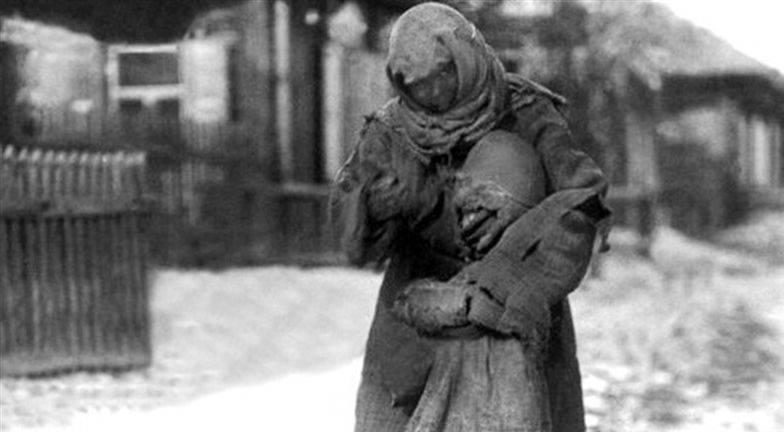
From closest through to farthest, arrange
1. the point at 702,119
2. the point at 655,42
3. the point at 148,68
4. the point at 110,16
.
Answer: the point at 110,16 < the point at 148,68 < the point at 655,42 < the point at 702,119

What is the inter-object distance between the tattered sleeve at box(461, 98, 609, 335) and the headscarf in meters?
0.26

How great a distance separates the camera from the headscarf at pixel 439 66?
11.9ft

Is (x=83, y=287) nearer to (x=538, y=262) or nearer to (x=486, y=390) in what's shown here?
(x=486, y=390)

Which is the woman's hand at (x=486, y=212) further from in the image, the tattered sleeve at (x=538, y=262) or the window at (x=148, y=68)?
the window at (x=148, y=68)

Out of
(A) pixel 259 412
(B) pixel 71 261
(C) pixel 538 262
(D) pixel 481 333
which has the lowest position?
(A) pixel 259 412

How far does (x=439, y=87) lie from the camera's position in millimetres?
3645

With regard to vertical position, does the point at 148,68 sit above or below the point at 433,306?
above

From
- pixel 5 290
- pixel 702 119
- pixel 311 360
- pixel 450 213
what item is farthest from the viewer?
pixel 702 119

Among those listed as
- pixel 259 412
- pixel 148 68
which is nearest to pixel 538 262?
pixel 259 412

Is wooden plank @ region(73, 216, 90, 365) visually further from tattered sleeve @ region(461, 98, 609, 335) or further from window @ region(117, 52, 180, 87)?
tattered sleeve @ region(461, 98, 609, 335)

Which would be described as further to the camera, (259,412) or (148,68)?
(148,68)

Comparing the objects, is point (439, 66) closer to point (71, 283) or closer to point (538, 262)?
point (538, 262)

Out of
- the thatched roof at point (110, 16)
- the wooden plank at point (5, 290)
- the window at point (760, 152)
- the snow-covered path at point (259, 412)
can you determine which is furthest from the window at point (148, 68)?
the window at point (760, 152)

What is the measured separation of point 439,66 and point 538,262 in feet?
1.72
